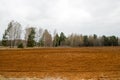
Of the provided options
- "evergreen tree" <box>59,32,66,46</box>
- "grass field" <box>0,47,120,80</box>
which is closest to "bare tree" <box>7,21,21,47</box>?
"evergreen tree" <box>59,32,66,46</box>

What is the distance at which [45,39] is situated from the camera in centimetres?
10869

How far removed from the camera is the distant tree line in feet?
282

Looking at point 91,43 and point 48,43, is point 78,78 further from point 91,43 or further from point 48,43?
point 91,43

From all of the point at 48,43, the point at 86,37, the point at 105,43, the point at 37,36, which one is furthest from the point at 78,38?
the point at 37,36

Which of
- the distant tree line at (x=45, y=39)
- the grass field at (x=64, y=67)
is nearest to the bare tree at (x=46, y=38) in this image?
the distant tree line at (x=45, y=39)

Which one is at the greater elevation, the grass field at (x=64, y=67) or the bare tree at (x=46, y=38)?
the bare tree at (x=46, y=38)

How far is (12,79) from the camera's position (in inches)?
528

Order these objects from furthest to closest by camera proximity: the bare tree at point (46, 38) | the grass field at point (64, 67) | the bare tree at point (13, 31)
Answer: the bare tree at point (46, 38) → the bare tree at point (13, 31) → the grass field at point (64, 67)

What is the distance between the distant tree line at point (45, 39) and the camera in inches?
3383

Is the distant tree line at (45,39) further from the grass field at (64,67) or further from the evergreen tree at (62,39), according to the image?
the grass field at (64,67)

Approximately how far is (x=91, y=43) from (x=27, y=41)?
49071 millimetres

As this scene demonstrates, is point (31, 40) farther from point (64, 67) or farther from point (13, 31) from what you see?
point (64, 67)

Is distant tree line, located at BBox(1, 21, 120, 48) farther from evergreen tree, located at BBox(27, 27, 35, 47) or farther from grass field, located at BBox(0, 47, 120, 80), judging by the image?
grass field, located at BBox(0, 47, 120, 80)

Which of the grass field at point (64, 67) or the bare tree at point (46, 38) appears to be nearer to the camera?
Answer: the grass field at point (64, 67)
